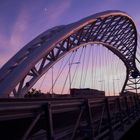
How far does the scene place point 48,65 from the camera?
32.5 metres

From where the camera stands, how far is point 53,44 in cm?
2869

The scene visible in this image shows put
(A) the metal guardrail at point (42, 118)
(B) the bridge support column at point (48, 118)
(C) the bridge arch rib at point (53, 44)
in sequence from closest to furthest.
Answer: (A) the metal guardrail at point (42, 118)
(B) the bridge support column at point (48, 118)
(C) the bridge arch rib at point (53, 44)

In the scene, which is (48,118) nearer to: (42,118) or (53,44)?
(42,118)

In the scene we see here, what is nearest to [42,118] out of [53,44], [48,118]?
[48,118]

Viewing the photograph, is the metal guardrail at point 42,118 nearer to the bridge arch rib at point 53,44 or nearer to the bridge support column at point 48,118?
the bridge support column at point 48,118

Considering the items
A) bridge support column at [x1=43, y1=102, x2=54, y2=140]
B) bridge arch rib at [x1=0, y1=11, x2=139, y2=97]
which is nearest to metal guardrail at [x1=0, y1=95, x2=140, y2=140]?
bridge support column at [x1=43, y1=102, x2=54, y2=140]

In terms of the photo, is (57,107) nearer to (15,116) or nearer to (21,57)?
(15,116)

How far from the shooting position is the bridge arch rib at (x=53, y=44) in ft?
85.9

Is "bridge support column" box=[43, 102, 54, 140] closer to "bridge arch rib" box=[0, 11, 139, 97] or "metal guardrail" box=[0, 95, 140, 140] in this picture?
"metal guardrail" box=[0, 95, 140, 140]

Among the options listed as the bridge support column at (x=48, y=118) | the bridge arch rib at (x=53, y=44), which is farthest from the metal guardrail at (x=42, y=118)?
the bridge arch rib at (x=53, y=44)

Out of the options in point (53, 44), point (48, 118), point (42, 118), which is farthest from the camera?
point (53, 44)

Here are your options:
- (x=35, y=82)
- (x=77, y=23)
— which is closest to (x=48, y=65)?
(x=35, y=82)

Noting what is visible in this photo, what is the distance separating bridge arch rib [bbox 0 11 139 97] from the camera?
2619 centimetres

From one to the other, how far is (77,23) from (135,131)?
1619 cm
